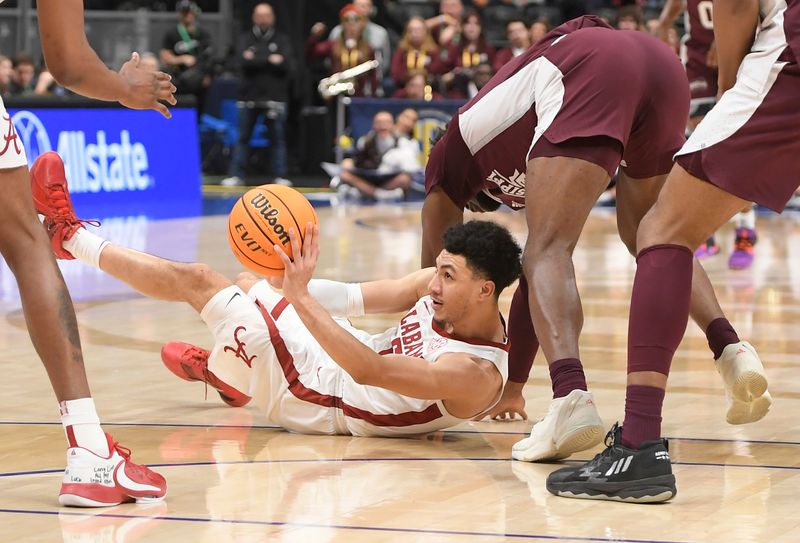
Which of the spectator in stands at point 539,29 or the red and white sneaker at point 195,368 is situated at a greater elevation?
the red and white sneaker at point 195,368

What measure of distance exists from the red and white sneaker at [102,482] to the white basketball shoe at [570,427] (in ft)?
4.09

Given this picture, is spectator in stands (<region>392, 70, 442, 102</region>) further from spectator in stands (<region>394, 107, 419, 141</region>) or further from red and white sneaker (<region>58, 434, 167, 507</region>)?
red and white sneaker (<region>58, 434, 167, 507</region>)

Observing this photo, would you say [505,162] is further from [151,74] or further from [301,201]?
[151,74]

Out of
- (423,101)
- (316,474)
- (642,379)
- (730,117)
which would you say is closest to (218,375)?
(316,474)

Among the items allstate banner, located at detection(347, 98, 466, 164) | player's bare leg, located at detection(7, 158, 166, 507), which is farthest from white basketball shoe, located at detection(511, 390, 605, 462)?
allstate banner, located at detection(347, 98, 466, 164)

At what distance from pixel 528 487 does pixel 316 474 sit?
0.66 metres

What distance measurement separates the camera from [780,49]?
3.88m

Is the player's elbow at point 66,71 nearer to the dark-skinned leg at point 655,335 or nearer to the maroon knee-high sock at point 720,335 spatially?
the dark-skinned leg at point 655,335

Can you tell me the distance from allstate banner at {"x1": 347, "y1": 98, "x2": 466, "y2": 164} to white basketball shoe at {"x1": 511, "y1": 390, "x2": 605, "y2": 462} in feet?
41.0

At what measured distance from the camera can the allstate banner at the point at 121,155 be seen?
44.1 ft

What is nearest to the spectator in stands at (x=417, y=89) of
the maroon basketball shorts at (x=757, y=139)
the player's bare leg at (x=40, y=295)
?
the maroon basketball shorts at (x=757, y=139)

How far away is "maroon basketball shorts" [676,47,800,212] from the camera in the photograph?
3.84m

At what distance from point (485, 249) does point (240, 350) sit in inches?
38.4

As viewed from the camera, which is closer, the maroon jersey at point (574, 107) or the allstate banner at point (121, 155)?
the maroon jersey at point (574, 107)
